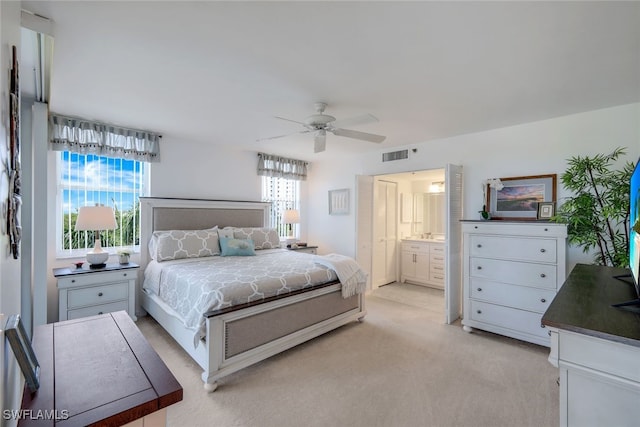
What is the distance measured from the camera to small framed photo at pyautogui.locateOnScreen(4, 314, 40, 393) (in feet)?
2.85

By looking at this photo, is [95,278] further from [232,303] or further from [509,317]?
[509,317]

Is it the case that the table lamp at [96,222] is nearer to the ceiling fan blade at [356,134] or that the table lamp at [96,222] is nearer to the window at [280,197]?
the window at [280,197]

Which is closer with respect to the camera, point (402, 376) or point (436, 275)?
point (402, 376)

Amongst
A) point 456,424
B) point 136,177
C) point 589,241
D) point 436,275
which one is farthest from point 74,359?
point 436,275

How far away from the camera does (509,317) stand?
3135 millimetres

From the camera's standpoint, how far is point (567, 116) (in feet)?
10.3

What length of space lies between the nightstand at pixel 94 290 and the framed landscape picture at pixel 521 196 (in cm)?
450

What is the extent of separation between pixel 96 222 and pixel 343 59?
3.08m

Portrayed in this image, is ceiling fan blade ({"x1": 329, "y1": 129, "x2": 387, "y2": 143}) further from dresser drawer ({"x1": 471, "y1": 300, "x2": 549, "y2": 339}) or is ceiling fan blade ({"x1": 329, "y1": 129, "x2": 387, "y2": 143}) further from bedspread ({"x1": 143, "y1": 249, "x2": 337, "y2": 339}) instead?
dresser drawer ({"x1": 471, "y1": 300, "x2": 549, "y2": 339})

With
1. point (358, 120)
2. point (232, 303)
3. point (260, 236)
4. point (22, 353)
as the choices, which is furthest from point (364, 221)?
point (22, 353)

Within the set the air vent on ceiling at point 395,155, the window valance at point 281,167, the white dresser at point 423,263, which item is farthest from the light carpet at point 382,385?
the window valance at point 281,167

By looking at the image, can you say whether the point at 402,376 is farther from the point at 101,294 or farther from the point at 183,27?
the point at 101,294

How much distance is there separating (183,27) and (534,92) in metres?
2.86

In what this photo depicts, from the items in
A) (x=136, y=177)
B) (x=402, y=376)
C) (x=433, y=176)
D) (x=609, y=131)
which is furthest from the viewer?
(x=433, y=176)
